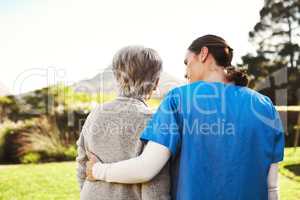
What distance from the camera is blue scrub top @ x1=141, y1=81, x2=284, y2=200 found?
194 cm

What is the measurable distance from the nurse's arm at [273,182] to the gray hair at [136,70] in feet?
Answer: 2.24

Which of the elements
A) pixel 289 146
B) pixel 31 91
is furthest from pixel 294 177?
pixel 31 91

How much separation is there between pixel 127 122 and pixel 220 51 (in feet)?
1.78

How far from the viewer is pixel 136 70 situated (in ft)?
6.93

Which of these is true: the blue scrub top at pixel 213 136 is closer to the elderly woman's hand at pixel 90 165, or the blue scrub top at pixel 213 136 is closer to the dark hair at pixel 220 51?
the dark hair at pixel 220 51

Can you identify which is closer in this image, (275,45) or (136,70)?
(136,70)

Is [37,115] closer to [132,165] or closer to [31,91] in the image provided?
[31,91]

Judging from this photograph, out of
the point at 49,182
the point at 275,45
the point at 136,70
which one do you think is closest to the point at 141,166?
the point at 136,70

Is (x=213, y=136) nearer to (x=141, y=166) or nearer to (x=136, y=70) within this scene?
(x=141, y=166)

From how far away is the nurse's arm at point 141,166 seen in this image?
76.3 inches

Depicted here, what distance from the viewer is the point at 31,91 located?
9289 millimetres

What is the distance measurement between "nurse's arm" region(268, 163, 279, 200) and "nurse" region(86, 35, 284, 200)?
0.18 feet

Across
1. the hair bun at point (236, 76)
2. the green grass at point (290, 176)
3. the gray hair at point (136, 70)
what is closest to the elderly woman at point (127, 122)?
the gray hair at point (136, 70)

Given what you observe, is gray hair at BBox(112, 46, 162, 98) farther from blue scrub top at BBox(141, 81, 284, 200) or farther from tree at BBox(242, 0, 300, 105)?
tree at BBox(242, 0, 300, 105)
